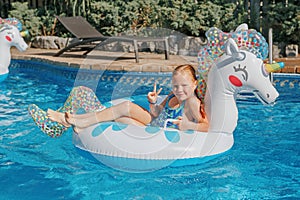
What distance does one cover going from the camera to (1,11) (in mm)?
12406

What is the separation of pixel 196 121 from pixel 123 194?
Answer: 3.03ft

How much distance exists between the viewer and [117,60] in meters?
8.63

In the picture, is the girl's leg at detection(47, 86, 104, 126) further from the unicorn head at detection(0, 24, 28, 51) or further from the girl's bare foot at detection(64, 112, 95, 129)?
the unicorn head at detection(0, 24, 28, 51)

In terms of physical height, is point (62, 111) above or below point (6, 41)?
below

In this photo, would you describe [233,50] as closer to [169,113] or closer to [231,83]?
[231,83]

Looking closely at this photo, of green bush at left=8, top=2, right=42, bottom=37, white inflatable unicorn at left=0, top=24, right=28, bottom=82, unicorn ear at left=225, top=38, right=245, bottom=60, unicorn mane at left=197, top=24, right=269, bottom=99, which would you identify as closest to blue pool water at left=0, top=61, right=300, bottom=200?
unicorn mane at left=197, top=24, right=269, bottom=99

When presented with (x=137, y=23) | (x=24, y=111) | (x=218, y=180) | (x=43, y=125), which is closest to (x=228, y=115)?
(x=218, y=180)

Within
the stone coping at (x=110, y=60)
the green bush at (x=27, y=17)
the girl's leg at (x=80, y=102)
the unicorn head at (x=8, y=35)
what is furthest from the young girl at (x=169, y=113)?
the green bush at (x=27, y=17)

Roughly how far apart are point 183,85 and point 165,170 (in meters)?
0.73

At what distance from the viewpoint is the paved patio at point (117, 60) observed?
763 cm

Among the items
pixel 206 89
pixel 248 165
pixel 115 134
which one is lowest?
pixel 248 165

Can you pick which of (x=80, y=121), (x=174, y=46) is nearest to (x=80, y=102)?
(x=80, y=121)

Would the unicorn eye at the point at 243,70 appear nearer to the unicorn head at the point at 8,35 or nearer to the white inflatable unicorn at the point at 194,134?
the white inflatable unicorn at the point at 194,134

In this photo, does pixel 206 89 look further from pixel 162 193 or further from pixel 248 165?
pixel 162 193
